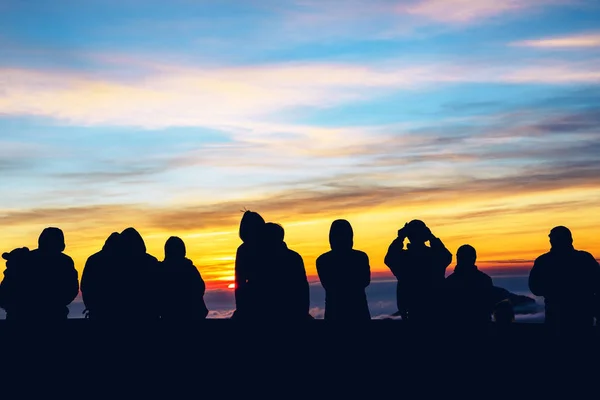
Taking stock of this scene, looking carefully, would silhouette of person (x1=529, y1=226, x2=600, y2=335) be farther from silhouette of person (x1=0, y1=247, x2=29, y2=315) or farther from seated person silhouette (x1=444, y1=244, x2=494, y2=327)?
silhouette of person (x1=0, y1=247, x2=29, y2=315)

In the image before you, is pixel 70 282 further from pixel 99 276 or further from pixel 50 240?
pixel 99 276

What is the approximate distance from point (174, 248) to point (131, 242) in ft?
4.77

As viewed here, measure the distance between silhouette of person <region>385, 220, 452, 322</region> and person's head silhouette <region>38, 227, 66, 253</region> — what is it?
5.59m

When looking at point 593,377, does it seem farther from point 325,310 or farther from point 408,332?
point 325,310

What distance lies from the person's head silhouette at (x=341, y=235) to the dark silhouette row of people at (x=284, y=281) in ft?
0.05

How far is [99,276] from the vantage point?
15.9 meters

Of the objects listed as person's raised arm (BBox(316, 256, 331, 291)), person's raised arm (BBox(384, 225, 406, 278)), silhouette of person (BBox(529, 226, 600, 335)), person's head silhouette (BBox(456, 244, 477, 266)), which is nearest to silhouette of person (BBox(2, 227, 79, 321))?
person's raised arm (BBox(316, 256, 331, 291))

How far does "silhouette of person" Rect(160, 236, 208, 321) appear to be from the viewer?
57.4ft

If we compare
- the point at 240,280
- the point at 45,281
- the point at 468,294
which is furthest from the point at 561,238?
the point at 45,281

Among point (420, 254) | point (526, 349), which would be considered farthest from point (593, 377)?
point (420, 254)

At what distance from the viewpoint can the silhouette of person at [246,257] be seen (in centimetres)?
1466

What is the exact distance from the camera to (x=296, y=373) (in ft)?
47.7

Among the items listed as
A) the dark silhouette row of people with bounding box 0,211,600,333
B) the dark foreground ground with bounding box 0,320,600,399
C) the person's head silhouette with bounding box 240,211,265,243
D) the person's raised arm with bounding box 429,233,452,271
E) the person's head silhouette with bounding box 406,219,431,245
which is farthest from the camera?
the person's raised arm with bounding box 429,233,452,271

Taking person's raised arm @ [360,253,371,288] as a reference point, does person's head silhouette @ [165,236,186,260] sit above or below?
above
